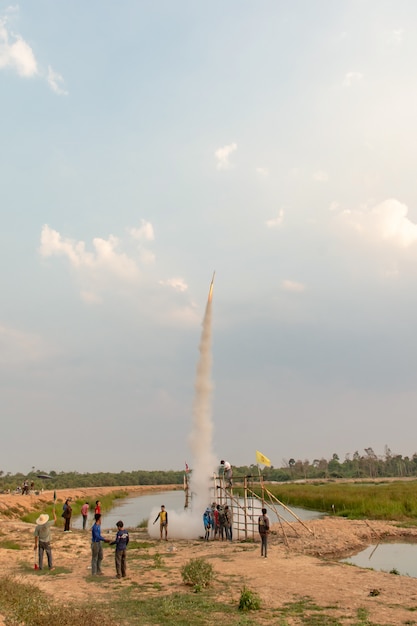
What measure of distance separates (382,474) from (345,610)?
14111 centimetres

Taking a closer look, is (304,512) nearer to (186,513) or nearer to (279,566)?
(186,513)

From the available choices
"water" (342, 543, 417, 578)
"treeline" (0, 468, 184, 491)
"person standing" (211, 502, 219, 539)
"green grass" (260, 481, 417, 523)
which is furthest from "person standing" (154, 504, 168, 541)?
"treeline" (0, 468, 184, 491)

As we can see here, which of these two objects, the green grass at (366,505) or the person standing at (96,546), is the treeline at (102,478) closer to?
the green grass at (366,505)

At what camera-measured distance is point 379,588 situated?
15.8 m

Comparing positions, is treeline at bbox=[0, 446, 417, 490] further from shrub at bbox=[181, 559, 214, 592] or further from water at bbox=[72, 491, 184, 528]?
shrub at bbox=[181, 559, 214, 592]

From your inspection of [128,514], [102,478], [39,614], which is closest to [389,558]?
[39,614]

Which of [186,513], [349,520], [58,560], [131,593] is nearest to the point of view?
[131,593]

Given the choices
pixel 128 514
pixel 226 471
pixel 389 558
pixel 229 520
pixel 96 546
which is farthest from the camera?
pixel 128 514

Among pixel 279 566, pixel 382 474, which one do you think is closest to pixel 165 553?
pixel 279 566

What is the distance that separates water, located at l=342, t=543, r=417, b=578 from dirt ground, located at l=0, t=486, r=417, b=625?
2.59ft

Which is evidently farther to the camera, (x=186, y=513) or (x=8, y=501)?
(x=8, y=501)

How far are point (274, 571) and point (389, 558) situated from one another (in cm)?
925

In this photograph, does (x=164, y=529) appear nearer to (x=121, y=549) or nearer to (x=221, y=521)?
(x=221, y=521)

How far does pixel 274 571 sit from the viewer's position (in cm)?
1847
